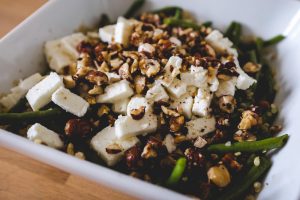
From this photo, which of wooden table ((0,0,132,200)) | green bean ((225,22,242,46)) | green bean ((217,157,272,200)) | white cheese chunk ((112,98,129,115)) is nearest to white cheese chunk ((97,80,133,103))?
white cheese chunk ((112,98,129,115))

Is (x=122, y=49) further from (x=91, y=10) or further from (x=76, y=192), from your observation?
(x=76, y=192)

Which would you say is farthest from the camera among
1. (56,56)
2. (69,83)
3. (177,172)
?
(56,56)

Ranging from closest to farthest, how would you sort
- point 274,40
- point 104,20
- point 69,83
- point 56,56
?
point 69,83 < point 56,56 < point 274,40 < point 104,20

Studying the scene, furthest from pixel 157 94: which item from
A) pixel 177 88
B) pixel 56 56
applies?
pixel 56 56

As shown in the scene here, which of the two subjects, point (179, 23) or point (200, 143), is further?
point (179, 23)

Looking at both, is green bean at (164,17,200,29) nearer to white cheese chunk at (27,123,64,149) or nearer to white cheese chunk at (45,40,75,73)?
white cheese chunk at (45,40,75,73)

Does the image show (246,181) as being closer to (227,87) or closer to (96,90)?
(227,87)

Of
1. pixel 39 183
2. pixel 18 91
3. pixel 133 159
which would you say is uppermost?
pixel 133 159

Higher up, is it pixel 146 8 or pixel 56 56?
pixel 146 8
